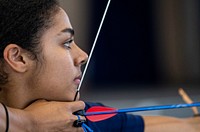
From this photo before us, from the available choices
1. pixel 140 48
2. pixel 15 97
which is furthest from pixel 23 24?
pixel 140 48

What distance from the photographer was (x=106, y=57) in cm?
256

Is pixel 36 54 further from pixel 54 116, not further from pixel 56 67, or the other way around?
pixel 54 116

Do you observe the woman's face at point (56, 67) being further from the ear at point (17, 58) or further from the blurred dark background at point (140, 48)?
the blurred dark background at point (140, 48)

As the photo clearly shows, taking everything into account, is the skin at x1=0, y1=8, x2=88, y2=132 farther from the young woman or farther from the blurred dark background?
the blurred dark background

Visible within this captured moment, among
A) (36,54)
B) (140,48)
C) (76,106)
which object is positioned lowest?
(140,48)

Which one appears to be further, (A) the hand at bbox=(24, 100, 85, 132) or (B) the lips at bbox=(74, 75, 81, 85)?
(B) the lips at bbox=(74, 75, 81, 85)

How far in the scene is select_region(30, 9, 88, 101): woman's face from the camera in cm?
101

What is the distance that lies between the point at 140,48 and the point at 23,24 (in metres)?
1.70

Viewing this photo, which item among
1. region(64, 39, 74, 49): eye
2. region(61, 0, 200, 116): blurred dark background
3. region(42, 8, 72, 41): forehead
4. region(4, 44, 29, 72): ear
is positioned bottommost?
region(61, 0, 200, 116): blurred dark background

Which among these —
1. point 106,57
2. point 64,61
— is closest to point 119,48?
point 106,57

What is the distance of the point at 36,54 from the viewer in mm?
1000

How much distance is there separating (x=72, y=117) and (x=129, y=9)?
1726mm

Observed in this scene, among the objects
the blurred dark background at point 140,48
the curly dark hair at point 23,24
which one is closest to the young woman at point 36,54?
the curly dark hair at point 23,24

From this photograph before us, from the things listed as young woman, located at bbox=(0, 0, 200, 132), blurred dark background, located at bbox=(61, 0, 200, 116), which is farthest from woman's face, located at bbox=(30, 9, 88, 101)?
blurred dark background, located at bbox=(61, 0, 200, 116)
